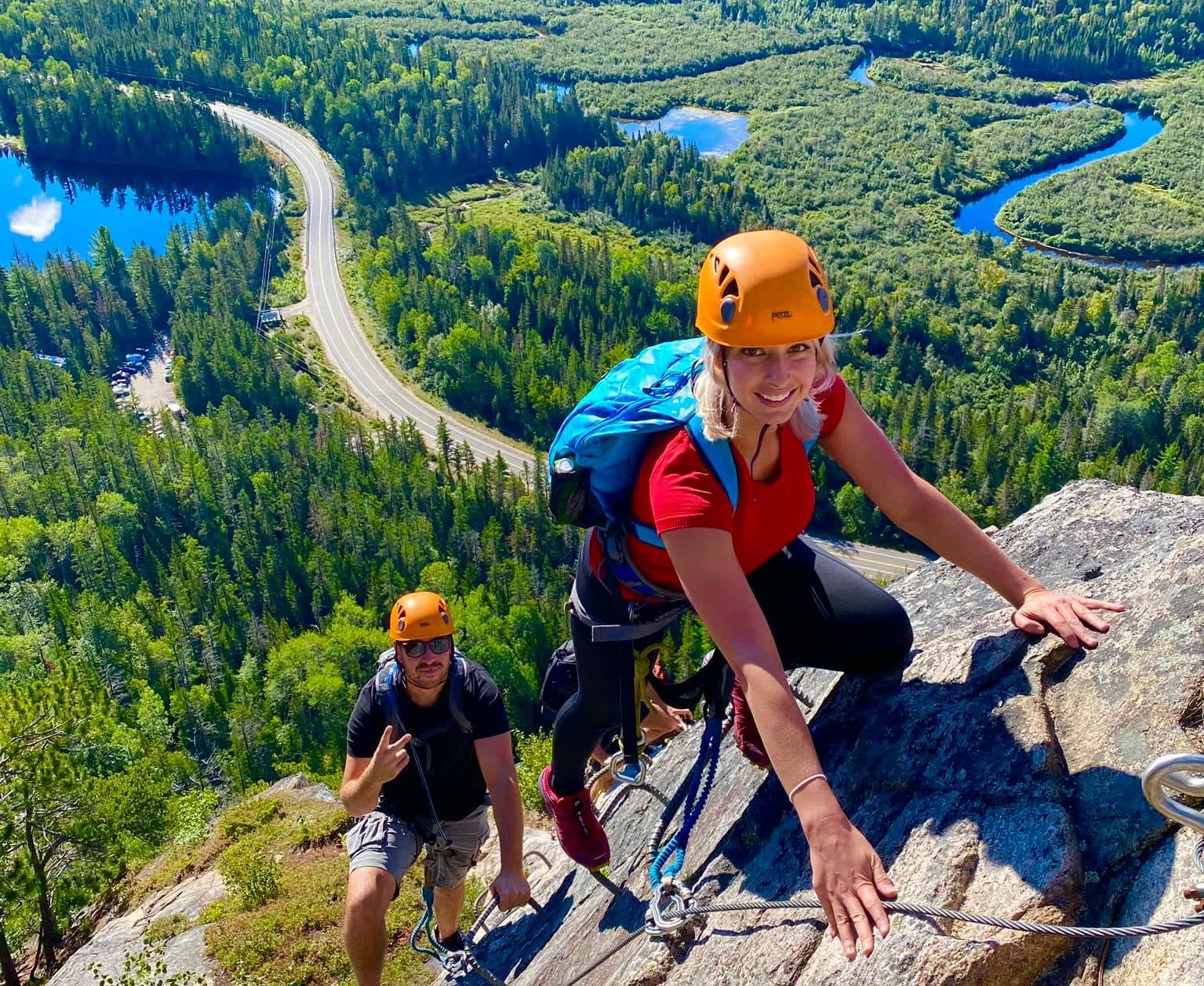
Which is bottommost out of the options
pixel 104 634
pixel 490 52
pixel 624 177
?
pixel 104 634

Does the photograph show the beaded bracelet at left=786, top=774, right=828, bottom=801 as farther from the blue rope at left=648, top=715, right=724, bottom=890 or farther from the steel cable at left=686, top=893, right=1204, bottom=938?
the blue rope at left=648, top=715, right=724, bottom=890

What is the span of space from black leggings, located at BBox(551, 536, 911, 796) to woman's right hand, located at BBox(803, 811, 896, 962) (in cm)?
204

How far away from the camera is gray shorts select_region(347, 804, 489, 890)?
27.7 feet

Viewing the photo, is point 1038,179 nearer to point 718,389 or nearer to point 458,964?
point 458,964

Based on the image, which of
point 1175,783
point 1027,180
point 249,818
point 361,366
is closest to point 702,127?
point 1027,180

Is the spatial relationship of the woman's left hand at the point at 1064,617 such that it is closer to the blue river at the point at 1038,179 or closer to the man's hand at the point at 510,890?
the man's hand at the point at 510,890

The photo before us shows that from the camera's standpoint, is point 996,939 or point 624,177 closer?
point 996,939

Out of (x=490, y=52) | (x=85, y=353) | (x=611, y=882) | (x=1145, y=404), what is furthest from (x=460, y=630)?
(x=490, y=52)

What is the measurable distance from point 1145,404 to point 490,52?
5640 inches

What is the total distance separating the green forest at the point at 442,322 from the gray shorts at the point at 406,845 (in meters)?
3.54

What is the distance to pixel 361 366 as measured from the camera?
10531cm

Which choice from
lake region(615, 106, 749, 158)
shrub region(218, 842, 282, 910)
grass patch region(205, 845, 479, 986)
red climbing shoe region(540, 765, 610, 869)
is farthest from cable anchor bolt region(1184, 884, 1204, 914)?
lake region(615, 106, 749, 158)

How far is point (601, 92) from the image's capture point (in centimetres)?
17588

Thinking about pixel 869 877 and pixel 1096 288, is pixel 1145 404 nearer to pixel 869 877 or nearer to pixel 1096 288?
pixel 1096 288
